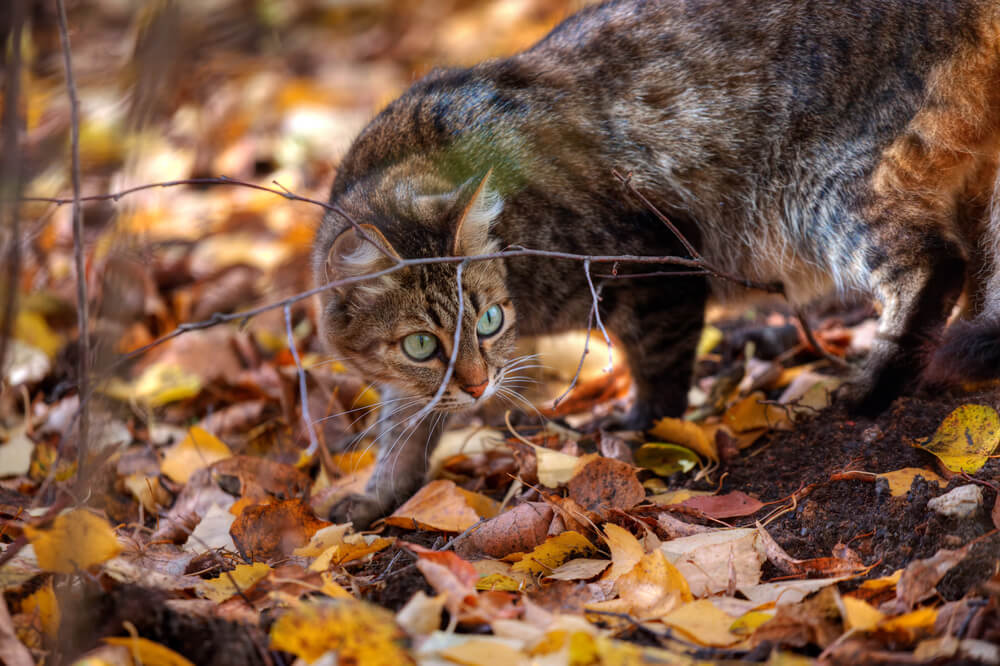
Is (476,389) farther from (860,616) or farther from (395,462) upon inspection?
(860,616)

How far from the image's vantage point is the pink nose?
2418 mm

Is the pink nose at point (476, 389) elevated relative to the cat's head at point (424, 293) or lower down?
lower down

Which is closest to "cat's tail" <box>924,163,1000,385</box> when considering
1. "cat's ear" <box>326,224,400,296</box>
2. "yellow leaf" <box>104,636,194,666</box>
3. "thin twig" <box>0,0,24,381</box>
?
"cat's ear" <box>326,224,400,296</box>

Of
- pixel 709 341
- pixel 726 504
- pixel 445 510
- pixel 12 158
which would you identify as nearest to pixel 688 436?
A: pixel 726 504

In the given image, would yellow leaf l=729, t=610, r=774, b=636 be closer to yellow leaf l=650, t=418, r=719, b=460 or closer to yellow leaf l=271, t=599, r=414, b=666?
yellow leaf l=271, t=599, r=414, b=666

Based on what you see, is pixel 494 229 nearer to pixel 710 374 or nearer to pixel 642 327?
pixel 642 327

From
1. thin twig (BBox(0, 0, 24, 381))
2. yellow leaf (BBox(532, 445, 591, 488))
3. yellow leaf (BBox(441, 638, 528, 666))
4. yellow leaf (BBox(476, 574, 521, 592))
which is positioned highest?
thin twig (BBox(0, 0, 24, 381))

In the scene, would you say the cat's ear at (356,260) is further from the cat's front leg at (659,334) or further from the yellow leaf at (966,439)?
the yellow leaf at (966,439)

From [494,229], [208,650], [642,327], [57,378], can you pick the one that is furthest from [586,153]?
[57,378]

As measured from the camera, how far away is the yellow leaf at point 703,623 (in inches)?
60.6

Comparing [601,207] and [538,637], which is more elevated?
[601,207]

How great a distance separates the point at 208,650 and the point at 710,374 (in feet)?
7.42

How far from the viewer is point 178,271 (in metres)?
4.12

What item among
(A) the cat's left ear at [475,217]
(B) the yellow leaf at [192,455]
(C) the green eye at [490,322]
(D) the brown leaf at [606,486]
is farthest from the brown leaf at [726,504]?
(B) the yellow leaf at [192,455]
